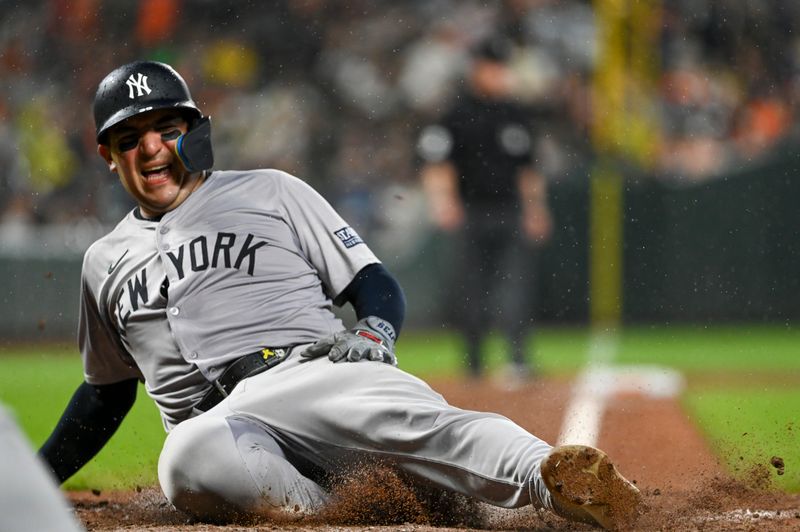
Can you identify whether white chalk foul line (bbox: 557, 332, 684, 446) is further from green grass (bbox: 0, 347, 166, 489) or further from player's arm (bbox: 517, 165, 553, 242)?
green grass (bbox: 0, 347, 166, 489)

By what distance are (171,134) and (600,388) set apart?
16.1 ft

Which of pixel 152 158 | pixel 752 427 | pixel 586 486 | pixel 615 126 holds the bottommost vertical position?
pixel 752 427

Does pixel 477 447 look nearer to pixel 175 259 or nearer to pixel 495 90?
pixel 175 259

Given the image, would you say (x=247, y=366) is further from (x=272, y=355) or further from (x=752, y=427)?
(x=752, y=427)

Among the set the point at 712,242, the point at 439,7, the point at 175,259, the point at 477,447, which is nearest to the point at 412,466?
the point at 477,447

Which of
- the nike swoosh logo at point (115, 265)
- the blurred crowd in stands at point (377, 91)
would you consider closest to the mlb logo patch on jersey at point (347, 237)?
the nike swoosh logo at point (115, 265)

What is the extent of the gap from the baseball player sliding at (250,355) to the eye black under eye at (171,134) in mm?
14

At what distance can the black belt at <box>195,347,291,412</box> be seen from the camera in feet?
10.9

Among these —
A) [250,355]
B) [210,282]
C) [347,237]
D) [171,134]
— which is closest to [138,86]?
[171,134]

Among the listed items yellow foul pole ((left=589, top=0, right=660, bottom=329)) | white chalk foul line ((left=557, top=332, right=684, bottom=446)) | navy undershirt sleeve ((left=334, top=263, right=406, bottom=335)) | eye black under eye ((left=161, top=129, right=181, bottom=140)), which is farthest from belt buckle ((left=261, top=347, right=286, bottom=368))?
yellow foul pole ((left=589, top=0, right=660, bottom=329))

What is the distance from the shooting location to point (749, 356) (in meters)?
10.8

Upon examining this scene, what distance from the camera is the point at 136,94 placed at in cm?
358

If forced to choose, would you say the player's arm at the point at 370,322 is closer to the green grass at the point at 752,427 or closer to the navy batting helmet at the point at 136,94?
the navy batting helmet at the point at 136,94

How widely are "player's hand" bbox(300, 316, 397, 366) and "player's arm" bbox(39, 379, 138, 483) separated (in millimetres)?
830
